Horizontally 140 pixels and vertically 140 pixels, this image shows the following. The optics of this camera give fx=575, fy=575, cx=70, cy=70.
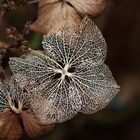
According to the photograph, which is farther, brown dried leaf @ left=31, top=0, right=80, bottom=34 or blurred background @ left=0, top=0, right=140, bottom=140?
blurred background @ left=0, top=0, right=140, bottom=140

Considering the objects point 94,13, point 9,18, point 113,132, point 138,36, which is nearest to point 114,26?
point 138,36

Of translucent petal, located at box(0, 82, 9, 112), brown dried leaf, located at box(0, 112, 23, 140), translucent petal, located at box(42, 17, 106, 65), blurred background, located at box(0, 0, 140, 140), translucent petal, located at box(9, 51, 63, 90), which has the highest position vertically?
translucent petal, located at box(42, 17, 106, 65)

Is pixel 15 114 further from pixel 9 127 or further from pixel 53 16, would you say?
pixel 53 16

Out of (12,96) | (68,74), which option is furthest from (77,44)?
(12,96)

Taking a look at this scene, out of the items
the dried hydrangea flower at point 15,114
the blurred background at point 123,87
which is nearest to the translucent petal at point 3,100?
the dried hydrangea flower at point 15,114

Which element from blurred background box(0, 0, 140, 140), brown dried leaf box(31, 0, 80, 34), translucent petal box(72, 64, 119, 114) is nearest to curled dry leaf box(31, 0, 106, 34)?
brown dried leaf box(31, 0, 80, 34)

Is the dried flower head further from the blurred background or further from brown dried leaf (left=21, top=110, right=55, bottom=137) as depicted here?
the blurred background
